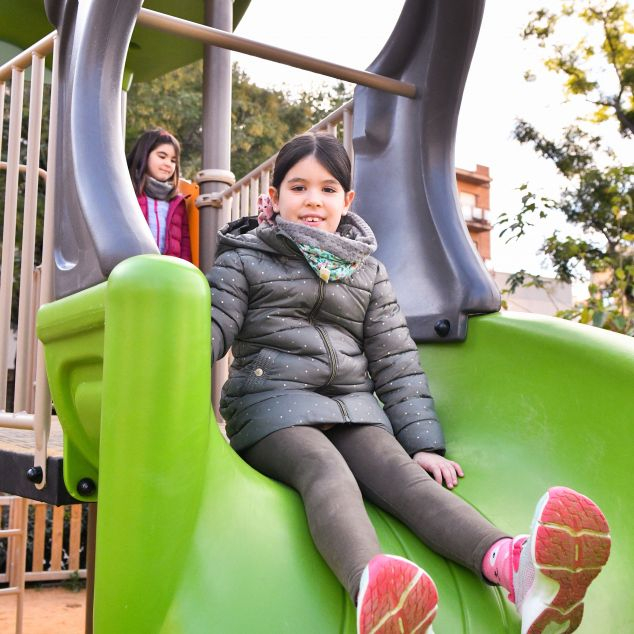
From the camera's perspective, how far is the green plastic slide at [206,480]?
3.61ft

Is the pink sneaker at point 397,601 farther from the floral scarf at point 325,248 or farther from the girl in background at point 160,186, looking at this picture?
the girl in background at point 160,186

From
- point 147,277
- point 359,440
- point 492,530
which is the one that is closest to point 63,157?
point 147,277

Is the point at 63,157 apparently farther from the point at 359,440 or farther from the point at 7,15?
the point at 7,15

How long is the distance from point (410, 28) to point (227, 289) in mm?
1111

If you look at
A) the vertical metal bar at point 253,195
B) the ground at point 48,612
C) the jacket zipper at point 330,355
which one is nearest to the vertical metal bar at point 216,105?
the vertical metal bar at point 253,195

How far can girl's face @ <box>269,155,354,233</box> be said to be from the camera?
1664 millimetres

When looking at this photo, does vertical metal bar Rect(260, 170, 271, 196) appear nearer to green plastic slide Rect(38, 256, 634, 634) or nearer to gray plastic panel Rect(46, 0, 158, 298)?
gray plastic panel Rect(46, 0, 158, 298)

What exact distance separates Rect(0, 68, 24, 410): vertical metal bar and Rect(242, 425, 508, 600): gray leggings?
795 mm

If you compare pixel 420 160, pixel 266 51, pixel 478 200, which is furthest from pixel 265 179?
pixel 478 200

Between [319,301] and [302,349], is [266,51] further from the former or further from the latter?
[302,349]

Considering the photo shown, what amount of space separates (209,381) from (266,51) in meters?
1.03

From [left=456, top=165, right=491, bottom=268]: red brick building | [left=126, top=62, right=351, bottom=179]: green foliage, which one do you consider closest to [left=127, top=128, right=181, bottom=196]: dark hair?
[left=126, top=62, right=351, bottom=179]: green foliage

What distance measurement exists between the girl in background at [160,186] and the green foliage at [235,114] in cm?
865

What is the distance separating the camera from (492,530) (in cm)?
124
